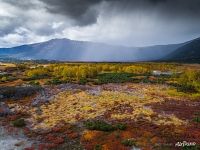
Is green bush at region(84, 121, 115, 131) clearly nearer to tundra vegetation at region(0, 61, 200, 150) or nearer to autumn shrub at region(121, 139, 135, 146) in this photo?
tundra vegetation at region(0, 61, 200, 150)

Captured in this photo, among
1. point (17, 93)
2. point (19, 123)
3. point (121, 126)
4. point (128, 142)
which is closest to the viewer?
point (128, 142)

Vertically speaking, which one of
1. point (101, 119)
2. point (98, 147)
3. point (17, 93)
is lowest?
point (98, 147)

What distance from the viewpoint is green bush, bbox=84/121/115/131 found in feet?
126

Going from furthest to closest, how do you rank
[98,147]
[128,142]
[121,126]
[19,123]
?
[19,123] < [121,126] < [128,142] < [98,147]

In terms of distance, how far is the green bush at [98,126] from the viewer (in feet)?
126

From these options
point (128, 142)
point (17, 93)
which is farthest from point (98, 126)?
point (17, 93)

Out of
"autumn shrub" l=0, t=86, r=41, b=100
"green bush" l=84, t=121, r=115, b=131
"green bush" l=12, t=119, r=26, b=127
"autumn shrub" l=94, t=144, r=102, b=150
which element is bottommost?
"autumn shrub" l=94, t=144, r=102, b=150

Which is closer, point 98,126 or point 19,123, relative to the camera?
point 98,126

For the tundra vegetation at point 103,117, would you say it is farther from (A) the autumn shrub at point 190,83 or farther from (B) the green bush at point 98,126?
(A) the autumn shrub at point 190,83

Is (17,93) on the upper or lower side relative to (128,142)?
upper

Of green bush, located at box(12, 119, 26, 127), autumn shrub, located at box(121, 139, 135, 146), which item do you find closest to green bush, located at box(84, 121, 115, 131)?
autumn shrub, located at box(121, 139, 135, 146)

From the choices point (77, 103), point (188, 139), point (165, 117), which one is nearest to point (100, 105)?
point (77, 103)

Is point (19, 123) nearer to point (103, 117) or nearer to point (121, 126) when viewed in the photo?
point (103, 117)

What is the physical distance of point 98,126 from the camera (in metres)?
39.3
